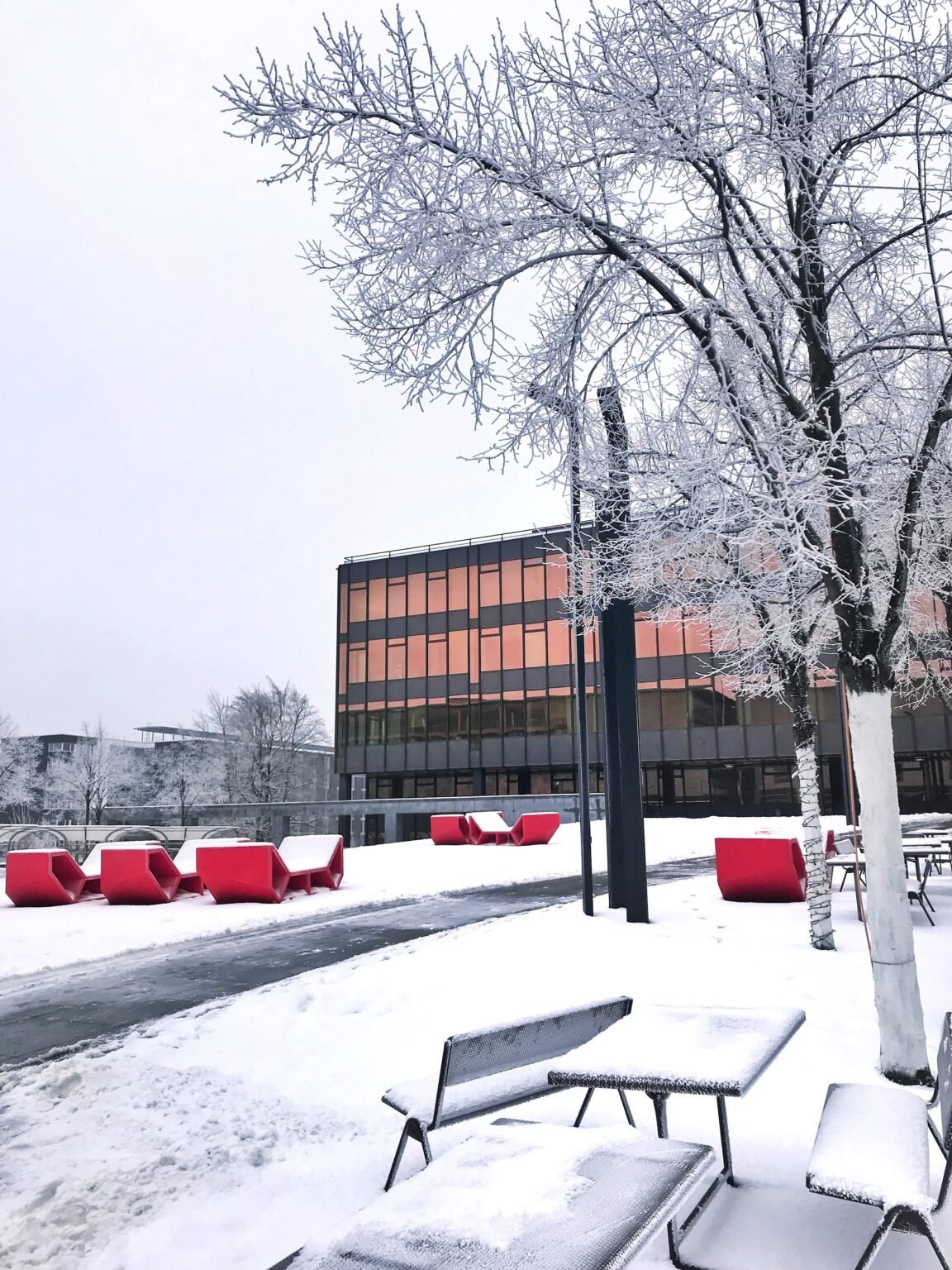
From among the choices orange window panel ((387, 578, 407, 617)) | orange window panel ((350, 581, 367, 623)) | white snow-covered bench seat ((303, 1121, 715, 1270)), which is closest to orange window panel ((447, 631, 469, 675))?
orange window panel ((387, 578, 407, 617))

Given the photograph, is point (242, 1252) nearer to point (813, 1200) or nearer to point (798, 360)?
point (813, 1200)

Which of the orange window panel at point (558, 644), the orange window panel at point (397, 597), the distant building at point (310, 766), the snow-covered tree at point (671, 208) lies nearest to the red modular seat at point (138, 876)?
the snow-covered tree at point (671, 208)

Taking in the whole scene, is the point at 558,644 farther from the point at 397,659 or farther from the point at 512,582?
the point at 397,659

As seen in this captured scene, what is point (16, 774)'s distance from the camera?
174 feet

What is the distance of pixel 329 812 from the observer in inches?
1597

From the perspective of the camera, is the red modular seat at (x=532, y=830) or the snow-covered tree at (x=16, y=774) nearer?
the red modular seat at (x=532, y=830)

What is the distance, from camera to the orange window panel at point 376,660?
Answer: 48500mm

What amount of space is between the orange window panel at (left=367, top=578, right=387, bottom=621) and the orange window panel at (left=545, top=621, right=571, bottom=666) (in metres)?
9.89

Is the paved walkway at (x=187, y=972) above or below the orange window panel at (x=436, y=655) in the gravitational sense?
below

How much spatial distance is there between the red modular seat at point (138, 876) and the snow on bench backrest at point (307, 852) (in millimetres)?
1801

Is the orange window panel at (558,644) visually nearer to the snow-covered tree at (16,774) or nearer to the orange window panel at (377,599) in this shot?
the orange window panel at (377,599)

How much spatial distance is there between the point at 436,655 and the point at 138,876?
33395 millimetres

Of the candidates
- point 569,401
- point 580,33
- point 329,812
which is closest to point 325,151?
point 580,33

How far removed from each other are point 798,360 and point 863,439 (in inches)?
73.8
